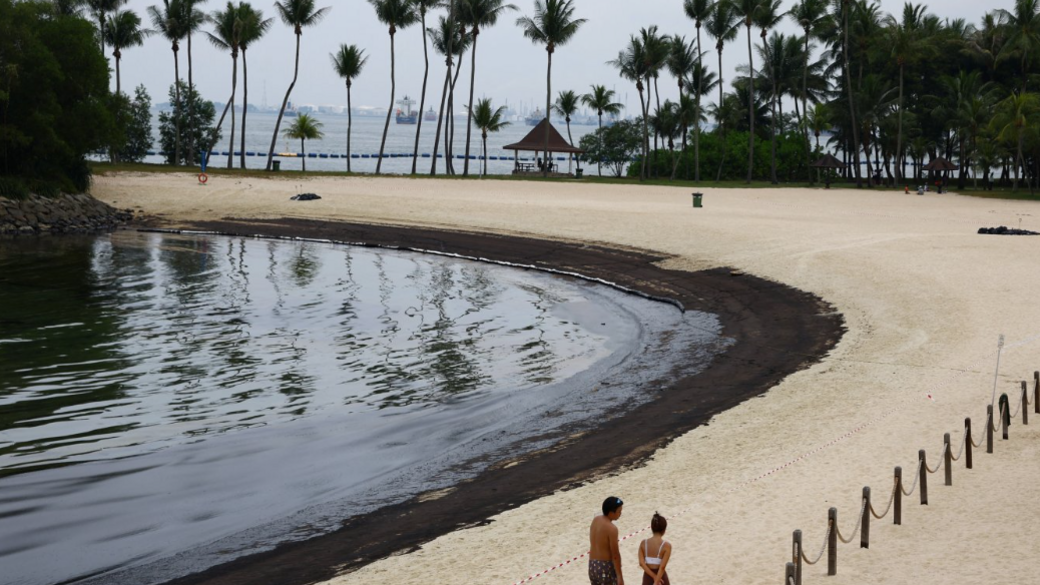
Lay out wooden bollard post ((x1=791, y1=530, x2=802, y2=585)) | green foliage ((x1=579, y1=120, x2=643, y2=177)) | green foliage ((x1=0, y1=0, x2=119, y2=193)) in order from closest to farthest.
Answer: wooden bollard post ((x1=791, y1=530, x2=802, y2=585)) → green foliage ((x1=0, y1=0, x2=119, y2=193)) → green foliage ((x1=579, y1=120, x2=643, y2=177))

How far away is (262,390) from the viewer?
2214 centimetres

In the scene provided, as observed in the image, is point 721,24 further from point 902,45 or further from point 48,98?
point 48,98

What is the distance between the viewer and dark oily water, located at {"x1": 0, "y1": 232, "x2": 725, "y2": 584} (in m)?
14.9

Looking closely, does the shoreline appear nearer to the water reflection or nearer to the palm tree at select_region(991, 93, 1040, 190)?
the water reflection

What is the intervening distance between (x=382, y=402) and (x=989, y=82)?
2612 inches

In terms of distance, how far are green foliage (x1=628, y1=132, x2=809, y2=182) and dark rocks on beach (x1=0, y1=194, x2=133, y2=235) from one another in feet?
151

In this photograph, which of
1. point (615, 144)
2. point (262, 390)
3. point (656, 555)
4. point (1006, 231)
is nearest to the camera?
point (656, 555)

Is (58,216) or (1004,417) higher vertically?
(58,216)

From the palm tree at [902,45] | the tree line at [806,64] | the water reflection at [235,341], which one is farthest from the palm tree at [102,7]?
the palm tree at [902,45]

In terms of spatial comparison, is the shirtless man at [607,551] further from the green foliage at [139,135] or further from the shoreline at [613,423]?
the green foliage at [139,135]

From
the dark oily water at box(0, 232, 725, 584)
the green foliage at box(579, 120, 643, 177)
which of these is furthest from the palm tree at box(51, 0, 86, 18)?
the green foliage at box(579, 120, 643, 177)

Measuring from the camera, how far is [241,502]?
51.3 ft

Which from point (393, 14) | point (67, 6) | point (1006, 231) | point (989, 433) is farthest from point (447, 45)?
point (989, 433)

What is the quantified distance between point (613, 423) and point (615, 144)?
279ft
